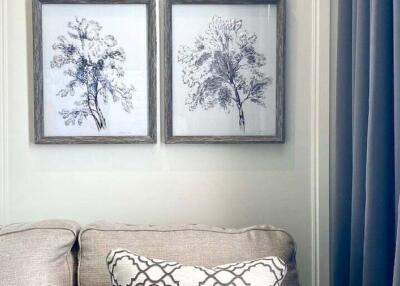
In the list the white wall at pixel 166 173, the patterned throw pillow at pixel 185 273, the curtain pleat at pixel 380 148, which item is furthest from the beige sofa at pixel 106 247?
the curtain pleat at pixel 380 148

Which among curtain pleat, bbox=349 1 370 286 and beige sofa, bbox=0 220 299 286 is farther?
beige sofa, bbox=0 220 299 286

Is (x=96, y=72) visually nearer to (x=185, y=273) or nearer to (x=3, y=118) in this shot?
(x=3, y=118)

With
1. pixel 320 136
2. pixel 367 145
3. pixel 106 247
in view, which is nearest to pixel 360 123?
pixel 367 145

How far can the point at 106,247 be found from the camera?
6.02 feet

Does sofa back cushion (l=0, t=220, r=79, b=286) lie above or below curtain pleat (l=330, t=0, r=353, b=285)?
below

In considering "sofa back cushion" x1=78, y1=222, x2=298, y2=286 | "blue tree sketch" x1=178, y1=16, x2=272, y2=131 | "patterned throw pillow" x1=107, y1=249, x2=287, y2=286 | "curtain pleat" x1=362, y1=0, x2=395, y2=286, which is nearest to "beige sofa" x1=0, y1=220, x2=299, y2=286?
"sofa back cushion" x1=78, y1=222, x2=298, y2=286

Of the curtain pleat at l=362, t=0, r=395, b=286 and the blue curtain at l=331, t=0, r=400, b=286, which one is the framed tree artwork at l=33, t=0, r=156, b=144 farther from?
the curtain pleat at l=362, t=0, r=395, b=286

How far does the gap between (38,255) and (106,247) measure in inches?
8.6

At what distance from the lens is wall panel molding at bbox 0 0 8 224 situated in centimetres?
213

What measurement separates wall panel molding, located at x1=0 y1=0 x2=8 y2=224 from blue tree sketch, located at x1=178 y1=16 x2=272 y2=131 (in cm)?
68

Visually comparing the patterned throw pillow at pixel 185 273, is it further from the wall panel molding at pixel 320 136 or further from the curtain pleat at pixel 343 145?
the wall panel molding at pixel 320 136

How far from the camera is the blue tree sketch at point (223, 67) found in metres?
2.14

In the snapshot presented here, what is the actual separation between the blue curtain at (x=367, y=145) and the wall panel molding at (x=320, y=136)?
0.20 metres

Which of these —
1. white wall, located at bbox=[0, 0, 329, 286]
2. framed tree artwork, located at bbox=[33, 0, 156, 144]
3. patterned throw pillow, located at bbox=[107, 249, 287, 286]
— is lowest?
patterned throw pillow, located at bbox=[107, 249, 287, 286]
